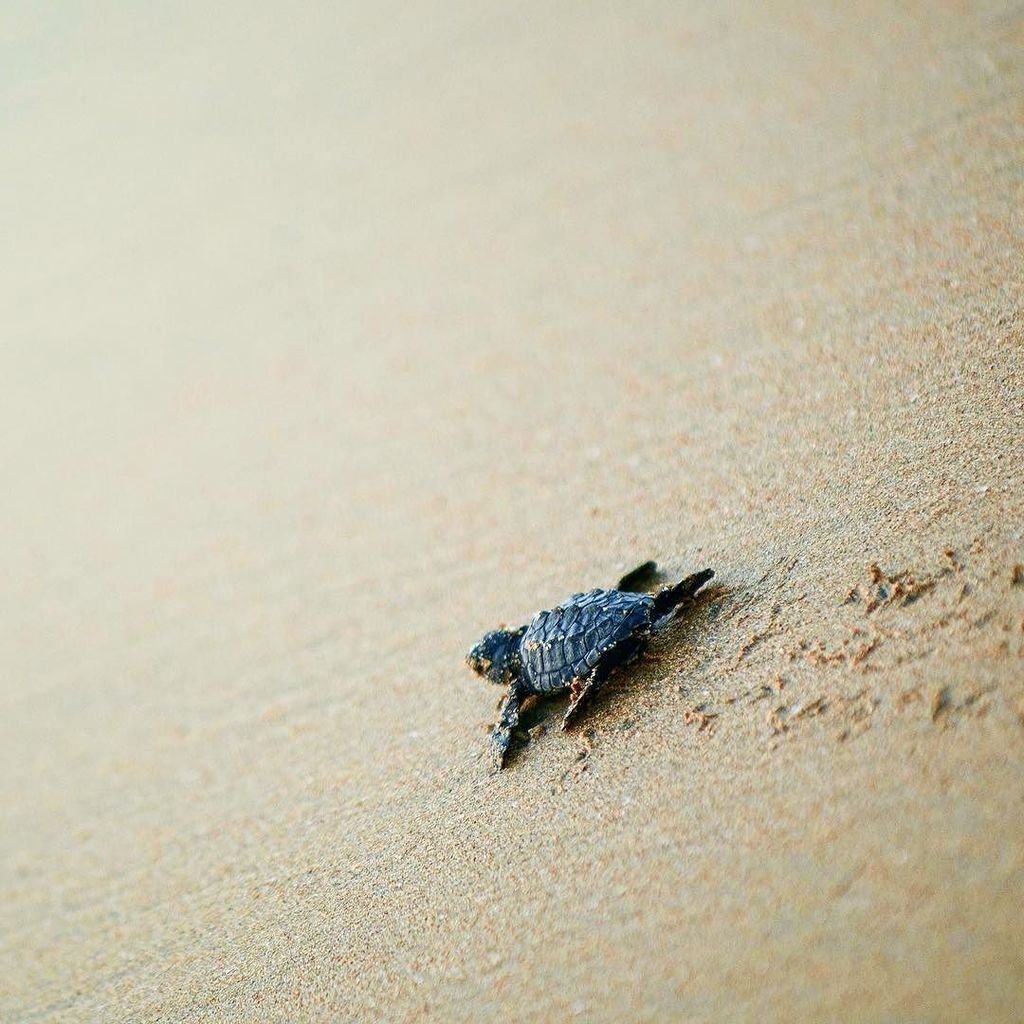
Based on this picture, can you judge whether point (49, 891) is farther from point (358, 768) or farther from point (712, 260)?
point (712, 260)

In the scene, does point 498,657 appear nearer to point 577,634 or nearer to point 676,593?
point 577,634

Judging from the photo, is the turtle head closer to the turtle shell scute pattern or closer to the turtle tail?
the turtle shell scute pattern

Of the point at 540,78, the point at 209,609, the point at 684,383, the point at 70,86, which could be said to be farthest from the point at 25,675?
the point at 70,86

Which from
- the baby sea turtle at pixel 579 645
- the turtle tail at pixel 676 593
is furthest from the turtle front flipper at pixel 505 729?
the turtle tail at pixel 676 593

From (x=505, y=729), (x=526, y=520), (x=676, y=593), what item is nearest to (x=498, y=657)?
(x=505, y=729)

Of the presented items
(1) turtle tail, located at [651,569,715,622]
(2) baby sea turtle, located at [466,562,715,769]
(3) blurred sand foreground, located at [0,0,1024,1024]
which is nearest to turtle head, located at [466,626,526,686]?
(2) baby sea turtle, located at [466,562,715,769]

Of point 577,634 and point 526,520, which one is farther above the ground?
point 526,520

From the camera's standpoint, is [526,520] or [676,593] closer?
[676,593]

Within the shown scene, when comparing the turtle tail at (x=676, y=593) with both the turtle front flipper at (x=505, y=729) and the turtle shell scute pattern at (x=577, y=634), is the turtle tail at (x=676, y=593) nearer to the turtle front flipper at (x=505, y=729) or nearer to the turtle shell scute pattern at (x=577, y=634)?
the turtle shell scute pattern at (x=577, y=634)
